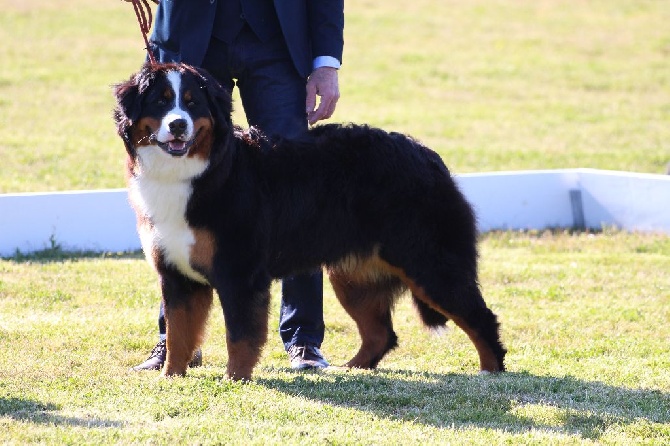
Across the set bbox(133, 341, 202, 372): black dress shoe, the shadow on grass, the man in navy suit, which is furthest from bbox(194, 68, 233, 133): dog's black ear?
A: the shadow on grass

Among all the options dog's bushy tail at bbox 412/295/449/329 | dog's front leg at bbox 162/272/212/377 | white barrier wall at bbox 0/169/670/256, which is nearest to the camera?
dog's front leg at bbox 162/272/212/377

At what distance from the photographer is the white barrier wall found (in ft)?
32.5

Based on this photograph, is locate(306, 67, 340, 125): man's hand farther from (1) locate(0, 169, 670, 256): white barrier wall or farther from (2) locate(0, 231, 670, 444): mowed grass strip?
(1) locate(0, 169, 670, 256): white barrier wall

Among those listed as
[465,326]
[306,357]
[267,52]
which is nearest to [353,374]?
[306,357]

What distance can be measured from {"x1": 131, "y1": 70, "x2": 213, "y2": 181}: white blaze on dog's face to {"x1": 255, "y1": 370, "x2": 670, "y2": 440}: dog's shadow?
1.29 meters

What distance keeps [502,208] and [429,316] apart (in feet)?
16.9

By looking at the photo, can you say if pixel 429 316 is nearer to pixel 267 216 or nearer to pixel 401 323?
pixel 267 216

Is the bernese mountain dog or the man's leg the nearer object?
the bernese mountain dog

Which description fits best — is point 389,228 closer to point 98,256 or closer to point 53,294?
point 53,294

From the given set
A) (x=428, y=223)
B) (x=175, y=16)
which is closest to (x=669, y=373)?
(x=428, y=223)

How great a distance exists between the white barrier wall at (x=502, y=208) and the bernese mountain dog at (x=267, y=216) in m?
3.95

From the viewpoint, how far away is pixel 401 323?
8242 millimetres

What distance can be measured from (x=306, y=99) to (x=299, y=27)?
1.52ft

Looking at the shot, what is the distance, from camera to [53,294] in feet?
27.9
